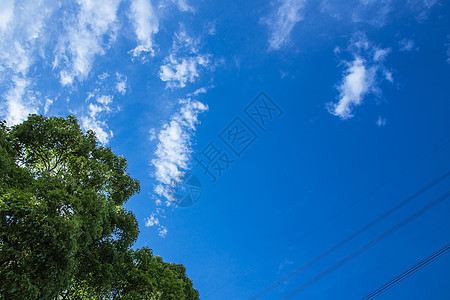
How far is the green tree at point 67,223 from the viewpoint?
23.8ft

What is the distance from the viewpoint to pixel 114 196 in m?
12.1

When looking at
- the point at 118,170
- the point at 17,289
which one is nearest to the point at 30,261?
the point at 17,289

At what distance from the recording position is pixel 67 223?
7.63m

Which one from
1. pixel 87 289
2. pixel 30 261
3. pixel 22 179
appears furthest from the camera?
pixel 87 289

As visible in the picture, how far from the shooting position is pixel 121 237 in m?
11.0

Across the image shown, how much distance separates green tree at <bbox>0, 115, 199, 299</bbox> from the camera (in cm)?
726

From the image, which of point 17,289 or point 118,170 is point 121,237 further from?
point 17,289

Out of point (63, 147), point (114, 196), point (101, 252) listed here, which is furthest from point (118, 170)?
point (101, 252)

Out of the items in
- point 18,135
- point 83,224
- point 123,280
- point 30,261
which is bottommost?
point 30,261

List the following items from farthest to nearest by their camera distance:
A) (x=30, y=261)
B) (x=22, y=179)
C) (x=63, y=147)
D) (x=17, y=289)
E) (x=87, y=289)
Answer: (x=63, y=147) < (x=87, y=289) < (x=22, y=179) < (x=30, y=261) < (x=17, y=289)

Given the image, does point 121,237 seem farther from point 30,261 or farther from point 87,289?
point 30,261

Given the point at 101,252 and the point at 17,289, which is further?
the point at 101,252

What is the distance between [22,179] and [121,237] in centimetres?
444

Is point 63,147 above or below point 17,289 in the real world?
above
